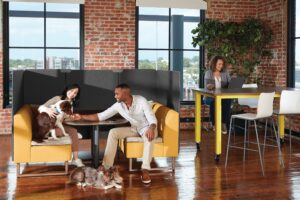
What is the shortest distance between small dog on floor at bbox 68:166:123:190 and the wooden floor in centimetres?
9

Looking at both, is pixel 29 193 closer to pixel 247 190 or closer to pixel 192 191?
pixel 192 191

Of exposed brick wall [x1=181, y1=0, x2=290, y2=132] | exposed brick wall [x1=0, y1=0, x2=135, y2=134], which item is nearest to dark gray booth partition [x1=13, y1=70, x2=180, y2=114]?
exposed brick wall [x1=0, y1=0, x2=135, y2=134]

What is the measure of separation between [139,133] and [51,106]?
1111mm

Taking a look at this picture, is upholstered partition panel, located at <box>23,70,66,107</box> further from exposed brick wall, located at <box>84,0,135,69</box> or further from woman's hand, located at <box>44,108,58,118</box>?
exposed brick wall, located at <box>84,0,135,69</box>

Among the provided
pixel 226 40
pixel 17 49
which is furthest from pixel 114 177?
pixel 226 40

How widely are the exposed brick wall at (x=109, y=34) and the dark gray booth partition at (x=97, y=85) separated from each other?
6.46ft

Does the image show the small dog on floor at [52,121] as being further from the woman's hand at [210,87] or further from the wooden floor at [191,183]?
the woman's hand at [210,87]

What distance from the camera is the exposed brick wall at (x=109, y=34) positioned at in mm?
8562

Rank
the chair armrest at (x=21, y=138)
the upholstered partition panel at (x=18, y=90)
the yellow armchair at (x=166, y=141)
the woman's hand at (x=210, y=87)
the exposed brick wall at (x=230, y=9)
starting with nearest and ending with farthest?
the chair armrest at (x=21, y=138) → the yellow armchair at (x=166, y=141) → the upholstered partition panel at (x=18, y=90) → the woman's hand at (x=210, y=87) → the exposed brick wall at (x=230, y=9)

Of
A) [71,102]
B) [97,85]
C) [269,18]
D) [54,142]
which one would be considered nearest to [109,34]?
[97,85]

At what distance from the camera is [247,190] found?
490cm

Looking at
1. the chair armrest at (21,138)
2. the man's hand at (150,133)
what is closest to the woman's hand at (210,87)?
the man's hand at (150,133)

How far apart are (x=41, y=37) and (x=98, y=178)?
14.6 feet

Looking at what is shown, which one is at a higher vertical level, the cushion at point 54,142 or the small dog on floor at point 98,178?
the cushion at point 54,142
